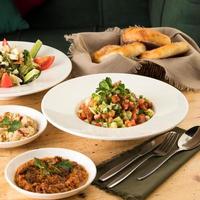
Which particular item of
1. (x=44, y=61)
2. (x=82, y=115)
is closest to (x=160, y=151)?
(x=82, y=115)

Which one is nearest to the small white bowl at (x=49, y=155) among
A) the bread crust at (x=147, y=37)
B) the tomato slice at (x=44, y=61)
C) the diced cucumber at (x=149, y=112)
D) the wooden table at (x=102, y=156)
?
the wooden table at (x=102, y=156)

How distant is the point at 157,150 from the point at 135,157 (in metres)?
0.07

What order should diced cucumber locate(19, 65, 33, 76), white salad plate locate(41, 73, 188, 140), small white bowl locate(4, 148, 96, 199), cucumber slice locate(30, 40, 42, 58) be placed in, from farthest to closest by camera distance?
cucumber slice locate(30, 40, 42, 58) < diced cucumber locate(19, 65, 33, 76) < white salad plate locate(41, 73, 188, 140) < small white bowl locate(4, 148, 96, 199)

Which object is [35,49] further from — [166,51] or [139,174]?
[139,174]

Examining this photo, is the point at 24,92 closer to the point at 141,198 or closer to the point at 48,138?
the point at 48,138

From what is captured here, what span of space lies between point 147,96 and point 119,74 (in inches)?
5.9

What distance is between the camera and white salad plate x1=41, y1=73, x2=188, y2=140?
1.15 metres

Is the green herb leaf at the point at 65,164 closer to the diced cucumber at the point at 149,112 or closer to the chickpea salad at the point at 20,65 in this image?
the diced cucumber at the point at 149,112

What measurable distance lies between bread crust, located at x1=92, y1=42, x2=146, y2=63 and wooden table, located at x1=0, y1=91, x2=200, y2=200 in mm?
270

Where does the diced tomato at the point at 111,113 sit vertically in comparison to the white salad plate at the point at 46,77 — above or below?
above

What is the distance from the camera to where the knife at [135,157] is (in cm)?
106

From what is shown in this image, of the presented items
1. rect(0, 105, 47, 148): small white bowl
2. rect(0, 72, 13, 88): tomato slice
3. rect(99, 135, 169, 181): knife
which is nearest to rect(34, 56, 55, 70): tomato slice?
rect(0, 72, 13, 88): tomato slice

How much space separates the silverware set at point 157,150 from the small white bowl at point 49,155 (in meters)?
0.04

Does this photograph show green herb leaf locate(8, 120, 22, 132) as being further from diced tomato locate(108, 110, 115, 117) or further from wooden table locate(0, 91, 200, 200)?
diced tomato locate(108, 110, 115, 117)
